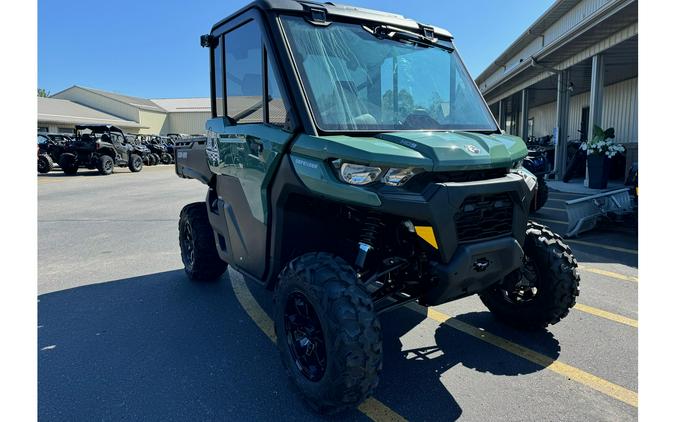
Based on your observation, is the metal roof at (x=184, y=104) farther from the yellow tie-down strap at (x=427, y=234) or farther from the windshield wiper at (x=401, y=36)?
the yellow tie-down strap at (x=427, y=234)

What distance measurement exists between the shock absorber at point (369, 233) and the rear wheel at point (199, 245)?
2.61 meters

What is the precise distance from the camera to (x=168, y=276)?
18.1ft

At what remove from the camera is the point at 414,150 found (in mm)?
2604

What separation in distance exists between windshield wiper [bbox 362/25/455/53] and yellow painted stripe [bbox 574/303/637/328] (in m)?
2.85

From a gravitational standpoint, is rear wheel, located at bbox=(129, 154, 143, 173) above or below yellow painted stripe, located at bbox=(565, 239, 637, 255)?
above

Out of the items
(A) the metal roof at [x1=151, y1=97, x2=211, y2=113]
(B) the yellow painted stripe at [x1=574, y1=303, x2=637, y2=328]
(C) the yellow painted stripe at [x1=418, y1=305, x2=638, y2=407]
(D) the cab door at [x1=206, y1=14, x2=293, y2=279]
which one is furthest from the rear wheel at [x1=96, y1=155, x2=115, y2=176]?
(A) the metal roof at [x1=151, y1=97, x2=211, y2=113]

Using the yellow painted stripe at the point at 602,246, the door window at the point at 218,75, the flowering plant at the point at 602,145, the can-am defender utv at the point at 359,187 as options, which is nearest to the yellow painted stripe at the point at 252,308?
the can-am defender utv at the point at 359,187

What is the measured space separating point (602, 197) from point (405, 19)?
576cm

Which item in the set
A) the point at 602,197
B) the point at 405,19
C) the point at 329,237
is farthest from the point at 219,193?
the point at 602,197

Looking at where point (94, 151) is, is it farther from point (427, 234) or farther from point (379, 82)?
point (427, 234)

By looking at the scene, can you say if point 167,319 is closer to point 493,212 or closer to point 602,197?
point 493,212

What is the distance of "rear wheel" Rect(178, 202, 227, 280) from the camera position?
4.94m

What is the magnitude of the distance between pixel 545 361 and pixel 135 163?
24326 millimetres

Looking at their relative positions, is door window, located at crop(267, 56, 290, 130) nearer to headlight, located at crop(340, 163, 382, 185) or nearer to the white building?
headlight, located at crop(340, 163, 382, 185)
